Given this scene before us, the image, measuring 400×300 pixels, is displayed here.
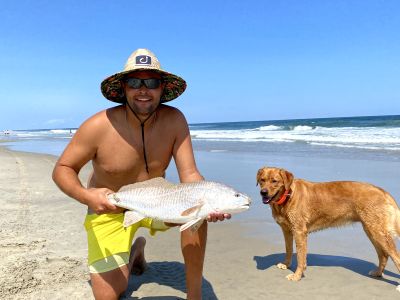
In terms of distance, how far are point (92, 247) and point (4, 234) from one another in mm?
2482

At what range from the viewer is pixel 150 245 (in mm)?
5332

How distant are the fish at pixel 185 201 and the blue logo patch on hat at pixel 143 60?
1.16 metres

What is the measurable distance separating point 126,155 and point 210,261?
1.86 meters

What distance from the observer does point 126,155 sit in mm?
3814

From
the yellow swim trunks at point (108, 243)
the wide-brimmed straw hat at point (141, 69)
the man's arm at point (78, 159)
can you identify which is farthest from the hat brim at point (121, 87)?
the yellow swim trunks at point (108, 243)

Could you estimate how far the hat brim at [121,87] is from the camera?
369 cm

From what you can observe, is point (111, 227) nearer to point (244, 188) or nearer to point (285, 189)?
point (285, 189)

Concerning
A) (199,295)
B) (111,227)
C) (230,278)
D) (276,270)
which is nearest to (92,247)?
(111,227)

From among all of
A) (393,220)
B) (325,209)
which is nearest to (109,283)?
(325,209)

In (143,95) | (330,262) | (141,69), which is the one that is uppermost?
(141,69)

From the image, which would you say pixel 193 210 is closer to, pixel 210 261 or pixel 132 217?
pixel 132 217

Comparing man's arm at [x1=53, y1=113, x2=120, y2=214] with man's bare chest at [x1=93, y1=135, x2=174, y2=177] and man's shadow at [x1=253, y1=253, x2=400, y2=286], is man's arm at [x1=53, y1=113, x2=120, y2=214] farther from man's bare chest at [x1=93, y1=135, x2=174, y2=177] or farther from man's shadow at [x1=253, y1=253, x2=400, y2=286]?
man's shadow at [x1=253, y1=253, x2=400, y2=286]

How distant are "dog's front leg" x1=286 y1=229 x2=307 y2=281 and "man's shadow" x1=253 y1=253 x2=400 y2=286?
0.31 meters

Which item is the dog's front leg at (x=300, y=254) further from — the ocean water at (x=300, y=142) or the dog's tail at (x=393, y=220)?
the ocean water at (x=300, y=142)
